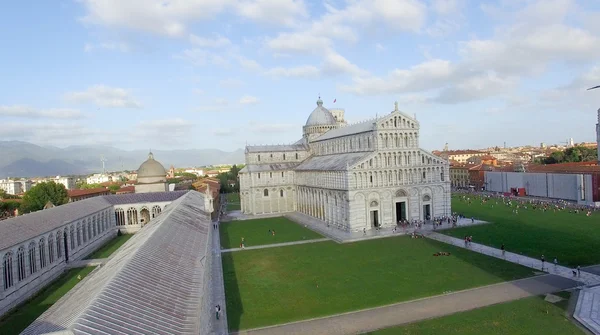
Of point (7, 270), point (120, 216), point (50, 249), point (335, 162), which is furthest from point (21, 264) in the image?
point (335, 162)

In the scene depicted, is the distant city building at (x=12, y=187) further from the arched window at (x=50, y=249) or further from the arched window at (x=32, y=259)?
the arched window at (x=32, y=259)

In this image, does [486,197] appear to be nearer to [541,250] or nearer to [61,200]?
[541,250]

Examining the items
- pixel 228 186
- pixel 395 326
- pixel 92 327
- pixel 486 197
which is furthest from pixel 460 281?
pixel 228 186

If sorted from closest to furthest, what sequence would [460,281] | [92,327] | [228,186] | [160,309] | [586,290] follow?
[92,327] → [160,309] → [586,290] → [460,281] → [228,186]

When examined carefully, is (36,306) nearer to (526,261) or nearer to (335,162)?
(526,261)

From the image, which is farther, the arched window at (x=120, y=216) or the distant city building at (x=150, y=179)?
the distant city building at (x=150, y=179)

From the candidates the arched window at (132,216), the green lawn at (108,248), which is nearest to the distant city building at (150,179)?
the arched window at (132,216)

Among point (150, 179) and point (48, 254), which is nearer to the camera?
point (48, 254)
